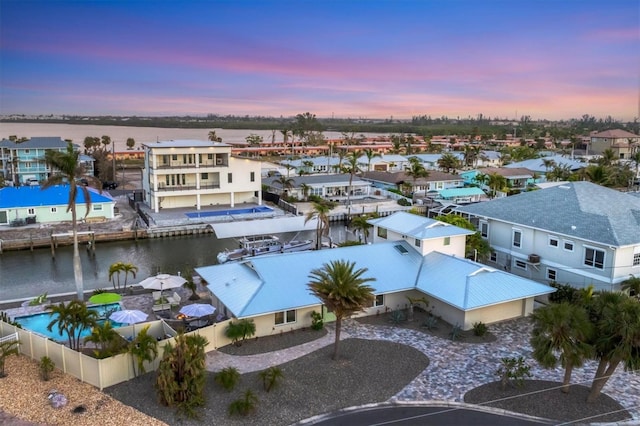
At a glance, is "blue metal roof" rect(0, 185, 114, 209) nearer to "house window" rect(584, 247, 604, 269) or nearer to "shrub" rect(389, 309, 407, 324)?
"shrub" rect(389, 309, 407, 324)

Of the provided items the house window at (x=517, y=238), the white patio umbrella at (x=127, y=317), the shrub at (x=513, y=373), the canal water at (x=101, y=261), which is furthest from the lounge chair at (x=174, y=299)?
the house window at (x=517, y=238)

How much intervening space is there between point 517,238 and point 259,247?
17214 mm

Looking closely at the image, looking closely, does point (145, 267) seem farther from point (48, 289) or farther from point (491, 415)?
point (491, 415)

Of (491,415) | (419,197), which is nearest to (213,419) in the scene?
(491,415)

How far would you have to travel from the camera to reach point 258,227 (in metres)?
37.3

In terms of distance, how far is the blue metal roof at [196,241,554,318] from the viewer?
21750 millimetres

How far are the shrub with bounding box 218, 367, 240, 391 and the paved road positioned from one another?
9.72 ft

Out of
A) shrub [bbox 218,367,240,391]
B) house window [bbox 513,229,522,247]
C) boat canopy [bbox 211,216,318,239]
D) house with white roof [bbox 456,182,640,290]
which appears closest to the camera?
shrub [bbox 218,367,240,391]

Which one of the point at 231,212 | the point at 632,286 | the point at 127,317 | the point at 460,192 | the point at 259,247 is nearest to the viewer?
the point at 127,317

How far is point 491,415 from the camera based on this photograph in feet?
52.6

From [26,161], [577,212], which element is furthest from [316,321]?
[26,161]

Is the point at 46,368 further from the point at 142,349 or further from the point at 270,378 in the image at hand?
the point at 270,378

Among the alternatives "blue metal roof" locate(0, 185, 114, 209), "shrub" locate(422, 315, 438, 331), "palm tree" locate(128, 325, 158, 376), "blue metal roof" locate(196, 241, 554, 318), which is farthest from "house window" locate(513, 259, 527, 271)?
"blue metal roof" locate(0, 185, 114, 209)

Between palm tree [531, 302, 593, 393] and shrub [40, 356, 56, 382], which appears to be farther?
shrub [40, 356, 56, 382]
